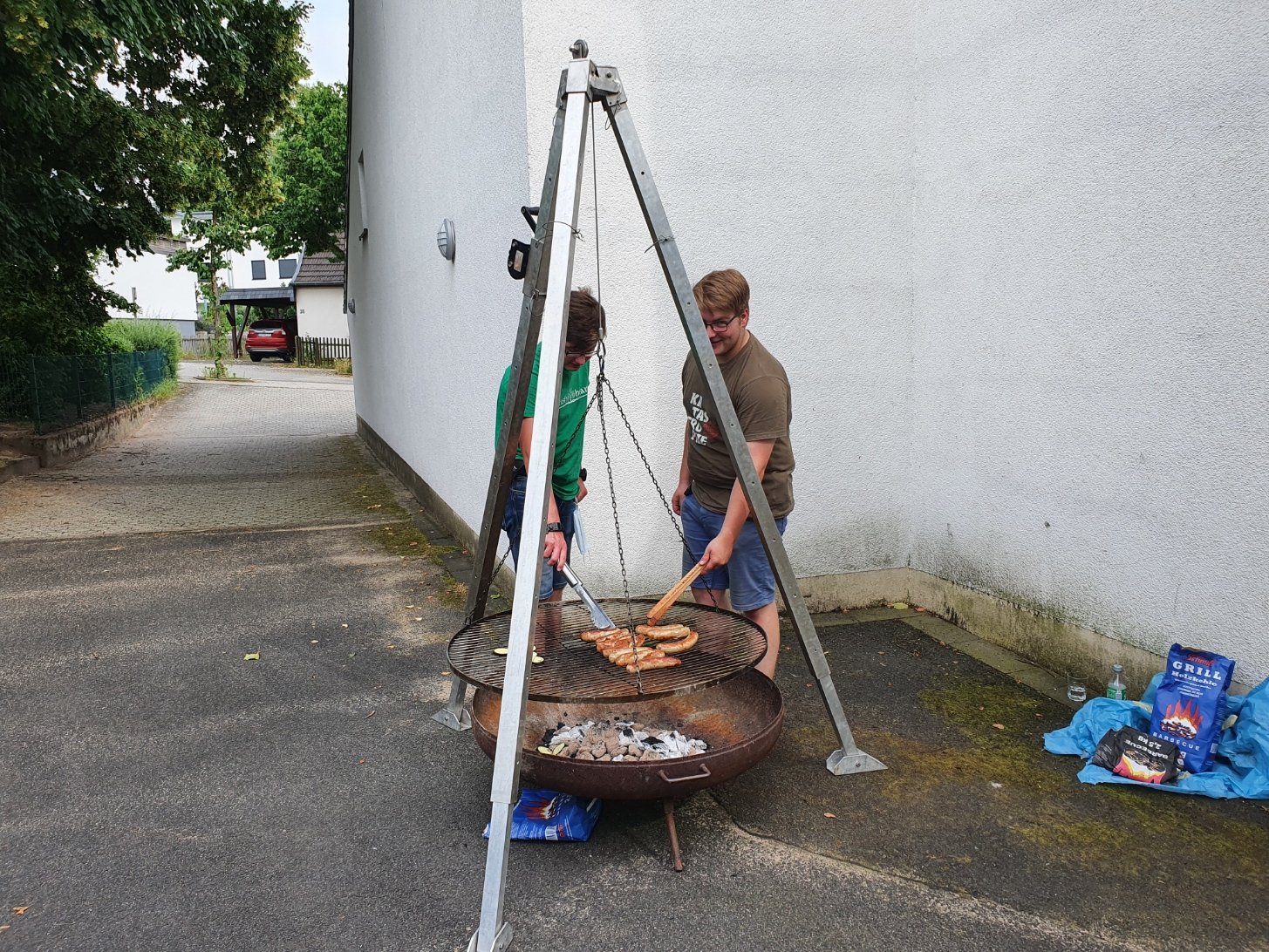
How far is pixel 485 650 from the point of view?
3465mm

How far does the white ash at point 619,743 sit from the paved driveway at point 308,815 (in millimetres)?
262

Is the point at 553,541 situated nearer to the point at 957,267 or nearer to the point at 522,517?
the point at 522,517

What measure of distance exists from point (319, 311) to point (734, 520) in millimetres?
40741

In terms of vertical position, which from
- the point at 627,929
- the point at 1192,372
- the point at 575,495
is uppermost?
the point at 1192,372

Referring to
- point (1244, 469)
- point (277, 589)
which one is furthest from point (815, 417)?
point (277, 589)

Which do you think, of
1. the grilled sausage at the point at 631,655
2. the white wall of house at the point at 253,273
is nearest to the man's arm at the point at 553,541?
the grilled sausage at the point at 631,655

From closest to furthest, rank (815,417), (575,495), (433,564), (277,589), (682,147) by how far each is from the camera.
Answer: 1. (575,495)
2. (682,147)
3. (815,417)
4. (277,589)
5. (433,564)

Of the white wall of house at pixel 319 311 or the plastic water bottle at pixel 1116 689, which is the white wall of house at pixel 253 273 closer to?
the white wall of house at pixel 319 311

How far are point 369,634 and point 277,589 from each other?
135cm

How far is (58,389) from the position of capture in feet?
42.1

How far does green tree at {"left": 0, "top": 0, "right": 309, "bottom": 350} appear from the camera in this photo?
7.84m

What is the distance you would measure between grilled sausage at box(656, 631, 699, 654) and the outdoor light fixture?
425cm

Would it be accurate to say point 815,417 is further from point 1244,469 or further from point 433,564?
point 433,564

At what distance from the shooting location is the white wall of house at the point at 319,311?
40.7 m
